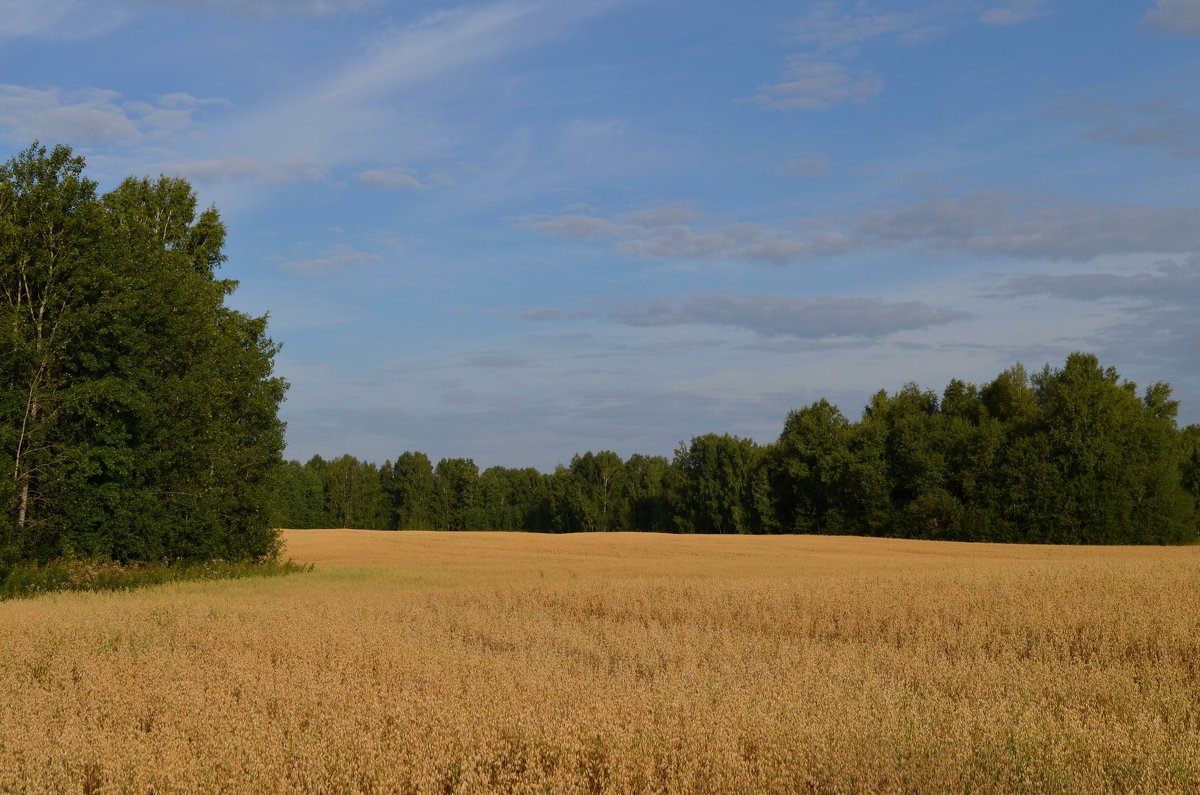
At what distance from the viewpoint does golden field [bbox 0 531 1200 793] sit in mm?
5473

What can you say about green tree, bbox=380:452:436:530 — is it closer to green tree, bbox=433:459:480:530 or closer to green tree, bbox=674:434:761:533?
green tree, bbox=433:459:480:530

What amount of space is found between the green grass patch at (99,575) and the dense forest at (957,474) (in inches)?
233

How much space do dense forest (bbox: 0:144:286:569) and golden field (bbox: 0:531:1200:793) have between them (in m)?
9.72

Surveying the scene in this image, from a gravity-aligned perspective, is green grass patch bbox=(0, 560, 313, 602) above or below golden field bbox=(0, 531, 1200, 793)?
below

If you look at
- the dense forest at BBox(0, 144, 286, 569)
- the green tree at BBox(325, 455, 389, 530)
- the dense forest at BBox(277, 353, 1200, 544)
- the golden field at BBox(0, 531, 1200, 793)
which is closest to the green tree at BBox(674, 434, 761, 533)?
the dense forest at BBox(277, 353, 1200, 544)

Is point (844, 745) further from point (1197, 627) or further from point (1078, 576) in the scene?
point (1078, 576)

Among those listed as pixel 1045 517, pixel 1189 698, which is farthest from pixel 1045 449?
pixel 1189 698

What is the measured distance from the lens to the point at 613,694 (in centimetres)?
710

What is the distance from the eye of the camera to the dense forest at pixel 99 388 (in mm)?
24531

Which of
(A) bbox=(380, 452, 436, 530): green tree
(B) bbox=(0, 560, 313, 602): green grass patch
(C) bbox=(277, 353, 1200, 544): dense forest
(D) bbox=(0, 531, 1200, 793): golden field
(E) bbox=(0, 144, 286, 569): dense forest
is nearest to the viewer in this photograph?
(D) bbox=(0, 531, 1200, 793): golden field

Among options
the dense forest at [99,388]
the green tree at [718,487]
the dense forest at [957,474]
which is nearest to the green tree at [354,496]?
the dense forest at [957,474]

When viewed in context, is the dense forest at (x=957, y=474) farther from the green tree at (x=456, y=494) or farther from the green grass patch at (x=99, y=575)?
the green tree at (x=456, y=494)

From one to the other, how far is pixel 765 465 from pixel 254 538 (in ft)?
189

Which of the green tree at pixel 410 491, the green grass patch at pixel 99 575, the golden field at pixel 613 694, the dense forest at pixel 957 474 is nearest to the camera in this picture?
the golden field at pixel 613 694
